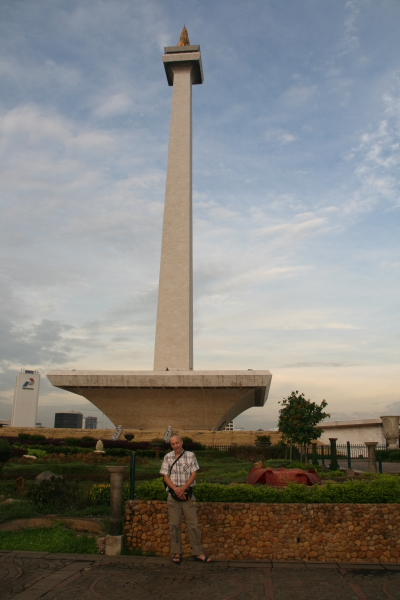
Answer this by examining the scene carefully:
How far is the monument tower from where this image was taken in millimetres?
27656

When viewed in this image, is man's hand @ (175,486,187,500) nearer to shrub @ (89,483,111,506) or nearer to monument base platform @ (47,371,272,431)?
shrub @ (89,483,111,506)

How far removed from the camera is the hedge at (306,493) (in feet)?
22.5

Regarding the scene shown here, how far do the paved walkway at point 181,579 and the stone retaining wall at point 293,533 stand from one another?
20 centimetres

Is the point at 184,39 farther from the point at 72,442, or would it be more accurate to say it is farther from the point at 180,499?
the point at 180,499

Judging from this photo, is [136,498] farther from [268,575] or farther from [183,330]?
[183,330]

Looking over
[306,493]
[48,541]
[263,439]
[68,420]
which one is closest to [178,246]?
[263,439]

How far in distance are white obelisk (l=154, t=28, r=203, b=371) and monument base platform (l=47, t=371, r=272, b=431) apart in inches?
66.5

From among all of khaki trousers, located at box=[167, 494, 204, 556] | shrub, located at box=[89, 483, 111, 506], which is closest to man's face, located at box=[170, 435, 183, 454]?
khaki trousers, located at box=[167, 494, 204, 556]

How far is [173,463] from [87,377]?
2309cm

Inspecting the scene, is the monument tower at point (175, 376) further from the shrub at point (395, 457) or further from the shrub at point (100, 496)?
the shrub at point (100, 496)

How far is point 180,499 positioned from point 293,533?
1.58 metres

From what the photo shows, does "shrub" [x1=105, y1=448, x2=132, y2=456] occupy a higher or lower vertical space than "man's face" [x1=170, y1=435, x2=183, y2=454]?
lower

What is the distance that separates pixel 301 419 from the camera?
656 inches

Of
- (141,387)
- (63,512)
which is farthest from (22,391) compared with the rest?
(63,512)
